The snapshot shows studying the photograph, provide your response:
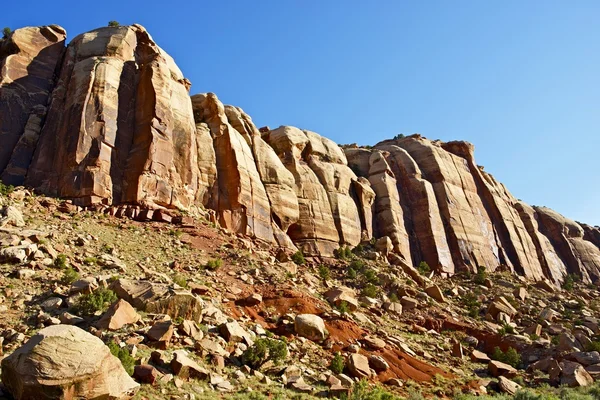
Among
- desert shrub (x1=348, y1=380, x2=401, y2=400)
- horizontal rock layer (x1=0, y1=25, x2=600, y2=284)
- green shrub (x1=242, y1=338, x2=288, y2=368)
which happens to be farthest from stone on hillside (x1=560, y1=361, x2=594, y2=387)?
horizontal rock layer (x1=0, y1=25, x2=600, y2=284)

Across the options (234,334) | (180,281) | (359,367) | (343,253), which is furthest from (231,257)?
(343,253)

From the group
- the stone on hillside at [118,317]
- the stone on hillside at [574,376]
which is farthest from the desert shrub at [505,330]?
the stone on hillside at [118,317]

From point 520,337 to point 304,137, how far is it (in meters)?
32.4

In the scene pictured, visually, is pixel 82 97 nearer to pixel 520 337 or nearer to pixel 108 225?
pixel 108 225

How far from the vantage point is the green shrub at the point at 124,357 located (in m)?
12.9

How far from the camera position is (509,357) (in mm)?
26984

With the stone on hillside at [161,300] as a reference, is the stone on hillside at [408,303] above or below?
above

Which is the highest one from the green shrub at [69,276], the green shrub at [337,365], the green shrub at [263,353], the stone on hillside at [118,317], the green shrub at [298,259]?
the green shrub at [298,259]

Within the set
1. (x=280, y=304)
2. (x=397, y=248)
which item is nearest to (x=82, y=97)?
(x=280, y=304)

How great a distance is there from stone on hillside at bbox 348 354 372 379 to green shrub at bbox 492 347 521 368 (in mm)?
11966

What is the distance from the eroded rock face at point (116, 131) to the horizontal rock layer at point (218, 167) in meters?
0.10

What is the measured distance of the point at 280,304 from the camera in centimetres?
2420

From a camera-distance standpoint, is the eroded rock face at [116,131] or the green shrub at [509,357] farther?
the eroded rock face at [116,131]

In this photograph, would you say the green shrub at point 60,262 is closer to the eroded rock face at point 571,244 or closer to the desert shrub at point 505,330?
the desert shrub at point 505,330
